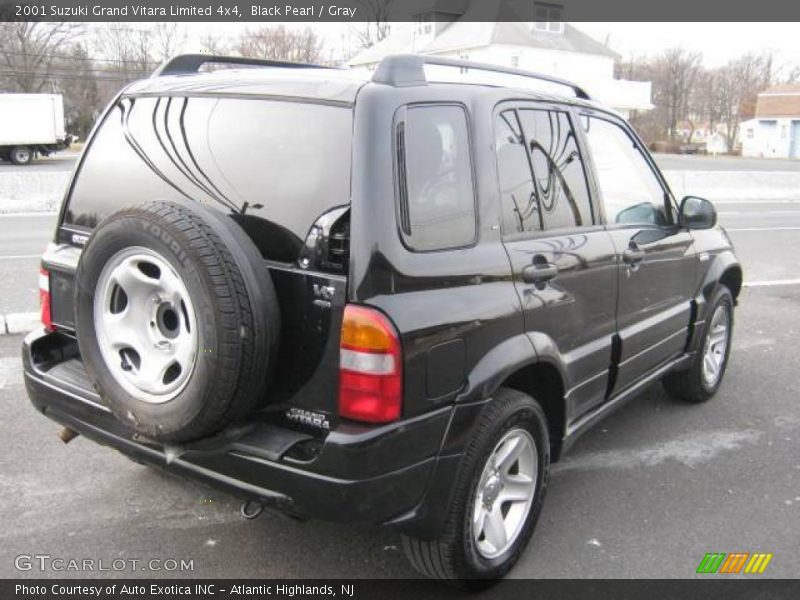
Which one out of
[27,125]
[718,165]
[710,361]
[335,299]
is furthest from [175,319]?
[718,165]

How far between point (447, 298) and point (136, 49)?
60445 millimetres

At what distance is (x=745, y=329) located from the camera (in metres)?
7.11

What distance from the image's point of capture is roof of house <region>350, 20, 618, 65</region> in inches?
1949

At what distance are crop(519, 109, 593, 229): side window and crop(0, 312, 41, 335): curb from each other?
4.61m

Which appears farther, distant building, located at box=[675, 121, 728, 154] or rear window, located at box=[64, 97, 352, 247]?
distant building, located at box=[675, 121, 728, 154]

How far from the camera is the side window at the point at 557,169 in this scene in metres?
3.30

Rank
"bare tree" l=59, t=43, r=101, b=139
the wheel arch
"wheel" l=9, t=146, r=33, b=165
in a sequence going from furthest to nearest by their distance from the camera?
"bare tree" l=59, t=43, r=101, b=139, "wheel" l=9, t=146, r=33, b=165, the wheel arch

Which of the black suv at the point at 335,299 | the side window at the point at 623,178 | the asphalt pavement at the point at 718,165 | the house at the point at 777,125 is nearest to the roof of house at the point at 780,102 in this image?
the house at the point at 777,125

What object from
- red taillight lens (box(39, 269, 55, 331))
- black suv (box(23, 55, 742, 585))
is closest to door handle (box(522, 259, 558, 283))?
black suv (box(23, 55, 742, 585))

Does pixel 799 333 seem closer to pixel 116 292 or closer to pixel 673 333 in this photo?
pixel 673 333

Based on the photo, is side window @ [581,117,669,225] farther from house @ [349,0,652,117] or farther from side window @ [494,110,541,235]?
house @ [349,0,652,117]

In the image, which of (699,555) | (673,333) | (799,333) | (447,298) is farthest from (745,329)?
(447,298)

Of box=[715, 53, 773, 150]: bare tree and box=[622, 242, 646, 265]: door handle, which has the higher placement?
box=[715, 53, 773, 150]: bare tree

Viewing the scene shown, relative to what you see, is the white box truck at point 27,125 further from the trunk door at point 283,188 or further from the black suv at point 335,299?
the trunk door at point 283,188
